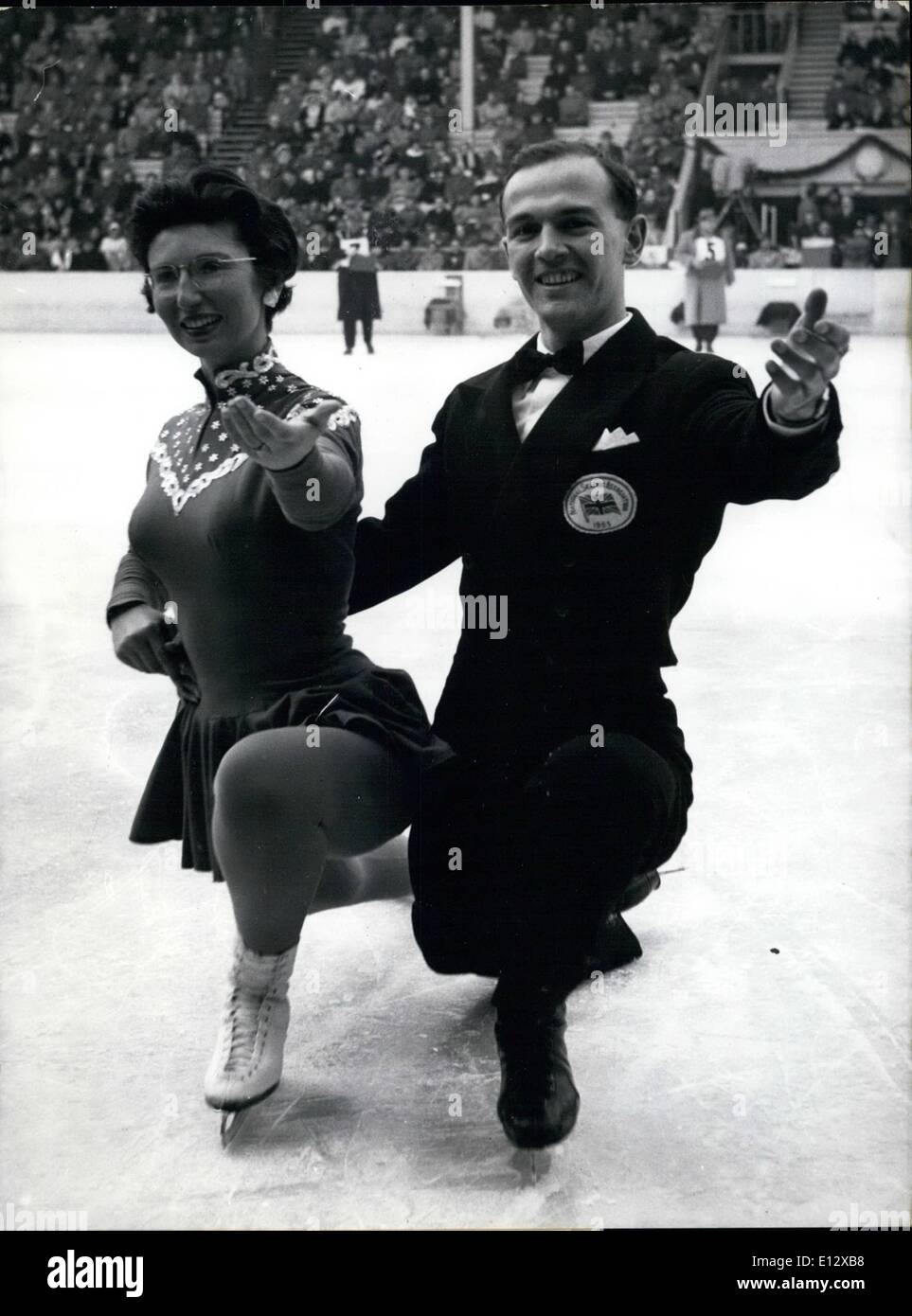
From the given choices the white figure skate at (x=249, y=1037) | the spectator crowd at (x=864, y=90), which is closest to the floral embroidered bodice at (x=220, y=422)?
the white figure skate at (x=249, y=1037)

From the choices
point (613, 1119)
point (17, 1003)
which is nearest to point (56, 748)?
point (17, 1003)

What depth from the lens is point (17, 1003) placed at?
2014 millimetres

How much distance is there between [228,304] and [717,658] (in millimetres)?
2228

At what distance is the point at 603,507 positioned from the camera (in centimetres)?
169

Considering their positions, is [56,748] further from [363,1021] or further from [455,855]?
[455,855]

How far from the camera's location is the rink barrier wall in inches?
424

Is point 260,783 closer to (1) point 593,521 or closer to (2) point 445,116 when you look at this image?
(1) point 593,521

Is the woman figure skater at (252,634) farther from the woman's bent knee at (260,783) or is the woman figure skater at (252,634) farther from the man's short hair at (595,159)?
the man's short hair at (595,159)

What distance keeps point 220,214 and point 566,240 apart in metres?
0.42

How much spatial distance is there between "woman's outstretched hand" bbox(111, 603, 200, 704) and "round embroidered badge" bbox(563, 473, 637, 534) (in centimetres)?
53

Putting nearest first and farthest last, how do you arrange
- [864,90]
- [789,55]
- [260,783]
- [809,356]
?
[809,356]
[260,783]
[789,55]
[864,90]

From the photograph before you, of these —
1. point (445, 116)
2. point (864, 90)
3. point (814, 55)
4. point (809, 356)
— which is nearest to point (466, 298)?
point (445, 116)

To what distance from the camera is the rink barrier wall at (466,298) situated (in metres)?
10.8

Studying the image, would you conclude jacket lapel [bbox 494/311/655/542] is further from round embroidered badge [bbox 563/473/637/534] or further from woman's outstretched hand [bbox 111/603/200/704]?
woman's outstretched hand [bbox 111/603/200/704]
